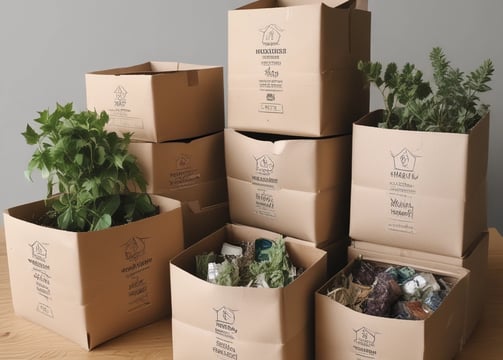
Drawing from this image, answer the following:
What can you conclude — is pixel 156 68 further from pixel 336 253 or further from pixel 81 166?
pixel 336 253

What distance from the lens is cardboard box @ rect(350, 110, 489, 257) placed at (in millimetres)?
1212

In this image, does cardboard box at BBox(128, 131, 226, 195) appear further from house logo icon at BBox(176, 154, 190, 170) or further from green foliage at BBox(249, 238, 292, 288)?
green foliage at BBox(249, 238, 292, 288)

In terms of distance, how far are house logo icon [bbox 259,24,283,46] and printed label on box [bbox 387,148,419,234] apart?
0.37 m

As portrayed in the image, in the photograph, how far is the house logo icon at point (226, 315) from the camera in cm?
115

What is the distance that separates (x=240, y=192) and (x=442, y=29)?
3.14ft

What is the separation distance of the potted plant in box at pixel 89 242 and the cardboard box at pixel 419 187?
1.45 feet

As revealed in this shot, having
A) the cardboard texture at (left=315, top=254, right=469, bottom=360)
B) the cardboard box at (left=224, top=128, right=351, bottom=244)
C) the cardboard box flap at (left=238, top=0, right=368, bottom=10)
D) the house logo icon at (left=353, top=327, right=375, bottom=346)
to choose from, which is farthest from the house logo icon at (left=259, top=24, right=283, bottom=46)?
the house logo icon at (left=353, top=327, right=375, bottom=346)

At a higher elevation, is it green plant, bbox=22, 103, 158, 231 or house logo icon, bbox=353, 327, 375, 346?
green plant, bbox=22, 103, 158, 231

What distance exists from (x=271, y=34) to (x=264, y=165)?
1.02 ft

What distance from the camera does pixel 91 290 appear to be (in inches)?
50.9

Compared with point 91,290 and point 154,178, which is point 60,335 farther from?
point 154,178

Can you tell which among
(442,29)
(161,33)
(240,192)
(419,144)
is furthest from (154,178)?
(442,29)

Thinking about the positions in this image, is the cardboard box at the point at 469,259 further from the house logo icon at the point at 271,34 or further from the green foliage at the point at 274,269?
the house logo icon at the point at 271,34

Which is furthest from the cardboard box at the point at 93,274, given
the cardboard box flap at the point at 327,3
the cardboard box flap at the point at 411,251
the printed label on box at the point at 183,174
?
the cardboard box flap at the point at 327,3
